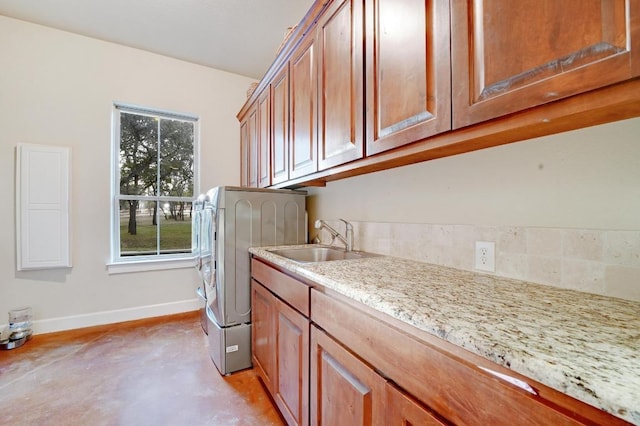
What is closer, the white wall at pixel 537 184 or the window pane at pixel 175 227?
the white wall at pixel 537 184

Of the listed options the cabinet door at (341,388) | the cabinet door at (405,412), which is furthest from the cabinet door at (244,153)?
the cabinet door at (405,412)

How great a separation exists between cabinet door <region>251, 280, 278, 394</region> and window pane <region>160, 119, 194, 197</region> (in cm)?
187

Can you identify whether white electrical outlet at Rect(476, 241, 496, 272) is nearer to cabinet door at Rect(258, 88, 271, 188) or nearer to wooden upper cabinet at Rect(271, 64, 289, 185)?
wooden upper cabinet at Rect(271, 64, 289, 185)

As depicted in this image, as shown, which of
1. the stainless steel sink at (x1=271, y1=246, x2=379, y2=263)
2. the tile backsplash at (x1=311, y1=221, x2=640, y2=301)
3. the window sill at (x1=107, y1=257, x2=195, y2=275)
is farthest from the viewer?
the window sill at (x1=107, y1=257, x2=195, y2=275)

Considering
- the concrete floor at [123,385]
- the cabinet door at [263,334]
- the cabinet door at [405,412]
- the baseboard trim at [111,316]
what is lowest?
the concrete floor at [123,385]

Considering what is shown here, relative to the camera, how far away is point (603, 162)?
0.82 metres

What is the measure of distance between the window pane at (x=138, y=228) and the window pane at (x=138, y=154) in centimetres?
15

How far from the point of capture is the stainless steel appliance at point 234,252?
188 cm

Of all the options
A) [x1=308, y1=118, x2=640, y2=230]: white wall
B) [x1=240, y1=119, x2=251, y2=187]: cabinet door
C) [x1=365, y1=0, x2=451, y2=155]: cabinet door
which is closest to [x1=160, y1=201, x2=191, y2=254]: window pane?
[x1=240, y1=119, x2=251, y2=187]: cabinet door

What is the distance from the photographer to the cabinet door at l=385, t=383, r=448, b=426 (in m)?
0.62

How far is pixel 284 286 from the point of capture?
139cm

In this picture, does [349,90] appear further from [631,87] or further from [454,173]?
[631,87]

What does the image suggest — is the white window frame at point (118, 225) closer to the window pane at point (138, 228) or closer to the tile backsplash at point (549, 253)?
the window pane at point (138, 228)

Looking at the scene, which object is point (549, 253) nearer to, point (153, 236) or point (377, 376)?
point (377, 376)
